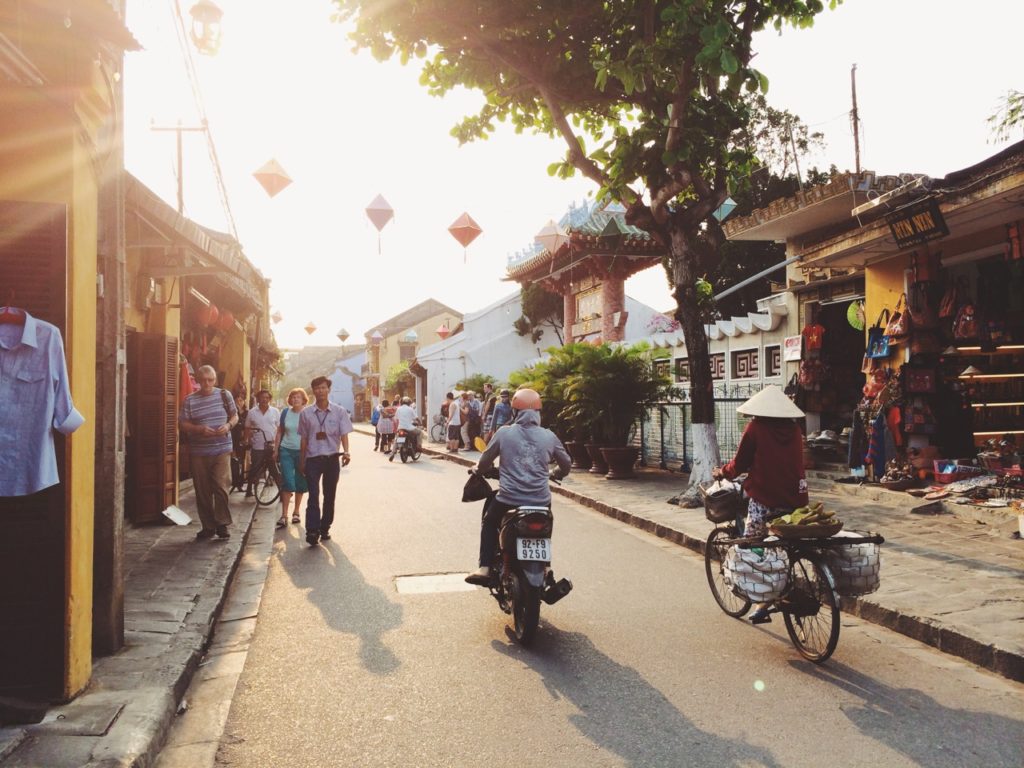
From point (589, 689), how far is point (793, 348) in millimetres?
12002

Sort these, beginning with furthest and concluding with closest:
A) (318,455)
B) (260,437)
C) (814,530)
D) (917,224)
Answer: (260,437) → (917,224) → (318,455) → (814,530)

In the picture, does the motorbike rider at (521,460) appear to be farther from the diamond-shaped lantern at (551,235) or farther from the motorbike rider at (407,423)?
the motorbike rider at (407,423)

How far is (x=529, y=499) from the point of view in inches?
239

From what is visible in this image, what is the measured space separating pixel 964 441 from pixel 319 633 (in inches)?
370

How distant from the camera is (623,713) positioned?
13.9ft

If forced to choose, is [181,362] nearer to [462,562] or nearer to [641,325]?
[462,562]

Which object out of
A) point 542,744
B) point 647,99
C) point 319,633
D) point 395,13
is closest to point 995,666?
point 542,744

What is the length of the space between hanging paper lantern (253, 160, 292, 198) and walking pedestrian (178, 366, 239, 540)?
3.76 meters

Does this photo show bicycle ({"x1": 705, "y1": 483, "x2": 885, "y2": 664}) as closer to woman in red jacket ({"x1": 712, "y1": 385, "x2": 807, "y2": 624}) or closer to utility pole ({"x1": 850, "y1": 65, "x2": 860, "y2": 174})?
woman in red jacket ({"x1": 712, "y1": 385, "x2": 807, "y2": 624})

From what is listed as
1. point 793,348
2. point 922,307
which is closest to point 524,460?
point 922,307

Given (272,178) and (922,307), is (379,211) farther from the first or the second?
(922,307)

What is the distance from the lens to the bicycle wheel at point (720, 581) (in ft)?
20.2

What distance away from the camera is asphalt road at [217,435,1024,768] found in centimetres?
380

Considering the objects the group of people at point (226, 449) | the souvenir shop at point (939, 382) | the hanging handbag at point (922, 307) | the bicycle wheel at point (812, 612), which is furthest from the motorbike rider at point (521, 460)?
the hanging handbag at point (922, 307)
